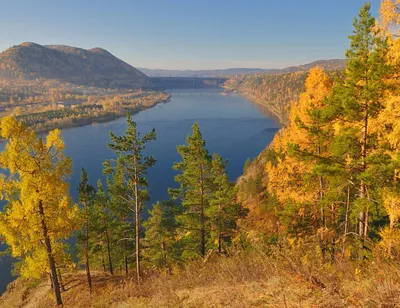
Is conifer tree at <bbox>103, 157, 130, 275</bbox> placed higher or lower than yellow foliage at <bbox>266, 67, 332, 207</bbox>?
lower

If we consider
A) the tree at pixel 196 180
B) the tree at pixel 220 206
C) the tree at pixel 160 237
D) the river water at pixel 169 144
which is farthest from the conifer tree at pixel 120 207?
the river water at pixel 169 144

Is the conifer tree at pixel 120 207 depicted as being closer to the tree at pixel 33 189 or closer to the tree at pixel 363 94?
the tree at pixel 33 189

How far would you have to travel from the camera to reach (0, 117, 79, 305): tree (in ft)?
35.6

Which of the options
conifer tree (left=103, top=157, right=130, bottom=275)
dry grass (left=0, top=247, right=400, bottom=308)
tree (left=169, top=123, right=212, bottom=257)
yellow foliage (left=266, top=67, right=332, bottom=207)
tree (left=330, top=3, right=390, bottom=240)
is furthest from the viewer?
conifer tree (left=103, top=157, right=130, bottom=275)

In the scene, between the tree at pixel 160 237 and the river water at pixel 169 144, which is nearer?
the tree at pixel 160 237

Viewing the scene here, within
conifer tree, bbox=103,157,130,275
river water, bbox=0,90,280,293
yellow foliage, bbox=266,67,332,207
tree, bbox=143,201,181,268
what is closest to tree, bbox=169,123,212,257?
tree, bbox=143,201,181,268

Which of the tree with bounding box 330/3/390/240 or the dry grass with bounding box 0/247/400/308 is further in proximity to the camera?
the tree with bounding box 330/3/390/240

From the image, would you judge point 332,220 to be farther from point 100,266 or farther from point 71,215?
point 100,266

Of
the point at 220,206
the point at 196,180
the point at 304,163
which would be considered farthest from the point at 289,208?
the point at 196,180

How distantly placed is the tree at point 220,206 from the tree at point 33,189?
865 centimetres

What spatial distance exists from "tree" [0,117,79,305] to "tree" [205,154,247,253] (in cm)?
865

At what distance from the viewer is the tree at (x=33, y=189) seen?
10844mm

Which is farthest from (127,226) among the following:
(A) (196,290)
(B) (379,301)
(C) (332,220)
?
(B) (379,301)

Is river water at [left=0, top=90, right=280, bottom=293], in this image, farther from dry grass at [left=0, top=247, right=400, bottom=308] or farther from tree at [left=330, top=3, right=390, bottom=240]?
tree at [left=330, top=3, right=390, bottom=240]
